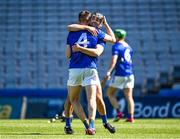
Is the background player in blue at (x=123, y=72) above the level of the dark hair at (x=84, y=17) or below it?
below

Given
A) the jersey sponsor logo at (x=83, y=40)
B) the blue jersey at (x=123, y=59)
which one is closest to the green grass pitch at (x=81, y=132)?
the jersey sponsor logo at (x=83, y=40)

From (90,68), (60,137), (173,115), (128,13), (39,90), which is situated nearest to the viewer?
(60,137)

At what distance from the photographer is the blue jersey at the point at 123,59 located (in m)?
14.9

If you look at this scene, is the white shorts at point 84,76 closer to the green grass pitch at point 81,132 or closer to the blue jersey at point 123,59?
the green grass pitch at point 81,132

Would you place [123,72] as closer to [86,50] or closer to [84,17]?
[86,50]

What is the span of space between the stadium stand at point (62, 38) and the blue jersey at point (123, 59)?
933 cm

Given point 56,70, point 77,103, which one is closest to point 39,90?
point 56,70

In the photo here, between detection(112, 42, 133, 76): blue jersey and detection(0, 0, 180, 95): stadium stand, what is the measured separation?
30.6 feet

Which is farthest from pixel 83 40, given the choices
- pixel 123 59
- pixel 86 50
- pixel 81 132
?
pixel 123 59

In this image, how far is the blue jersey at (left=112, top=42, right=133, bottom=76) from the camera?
14930mm

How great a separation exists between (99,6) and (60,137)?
67.9 feet

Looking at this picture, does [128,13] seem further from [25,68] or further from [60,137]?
[60,137]

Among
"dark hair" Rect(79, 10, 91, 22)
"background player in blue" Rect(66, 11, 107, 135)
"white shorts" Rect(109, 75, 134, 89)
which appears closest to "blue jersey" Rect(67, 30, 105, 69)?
"background player in blue" Rect(66, 11, 107, 135)

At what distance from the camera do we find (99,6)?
29172 mm
